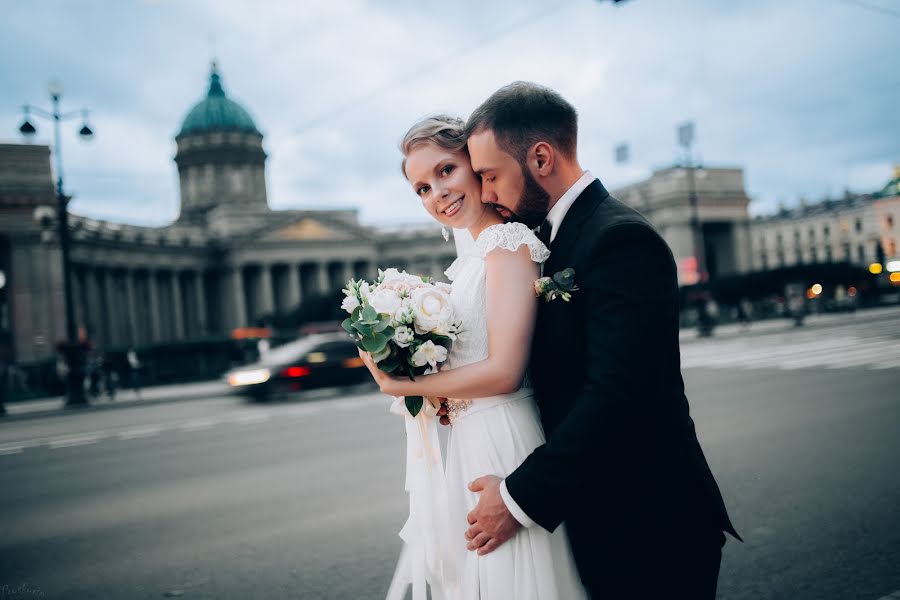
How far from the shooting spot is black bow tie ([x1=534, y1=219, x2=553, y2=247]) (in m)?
2.38

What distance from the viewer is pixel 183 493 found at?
7.70 m

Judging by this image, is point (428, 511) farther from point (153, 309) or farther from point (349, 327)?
point (153, 309)

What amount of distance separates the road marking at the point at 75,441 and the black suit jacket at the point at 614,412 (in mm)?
12417

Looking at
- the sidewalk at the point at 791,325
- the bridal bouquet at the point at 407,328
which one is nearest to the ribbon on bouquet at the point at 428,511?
the bridal bouquet at the point at 407,328

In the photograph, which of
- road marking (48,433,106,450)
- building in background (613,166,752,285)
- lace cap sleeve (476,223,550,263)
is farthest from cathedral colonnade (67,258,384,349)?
lace cap sleeve (476,223,550,263)

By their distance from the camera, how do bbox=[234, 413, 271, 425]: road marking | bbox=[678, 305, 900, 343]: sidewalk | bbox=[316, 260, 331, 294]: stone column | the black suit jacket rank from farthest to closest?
bbox=[316, 260, 331, 294]: stone column → bbox=[678, 305, 900, 343]: sidewalk → bbox=[234, 413, 271, 425]: road marking → the black suit jacket

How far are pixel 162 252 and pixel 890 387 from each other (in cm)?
5918

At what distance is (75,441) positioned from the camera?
42.8 feet

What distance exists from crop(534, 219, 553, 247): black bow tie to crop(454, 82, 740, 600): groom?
0.20ft

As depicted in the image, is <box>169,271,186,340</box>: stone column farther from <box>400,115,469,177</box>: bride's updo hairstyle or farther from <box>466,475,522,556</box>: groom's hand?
<box>466,475,522,556</box>: groom's hand

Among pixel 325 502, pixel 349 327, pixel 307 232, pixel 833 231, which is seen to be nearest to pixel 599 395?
pixel 349 327

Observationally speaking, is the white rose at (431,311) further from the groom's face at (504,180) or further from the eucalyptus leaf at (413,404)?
the groom's face at (504,180)

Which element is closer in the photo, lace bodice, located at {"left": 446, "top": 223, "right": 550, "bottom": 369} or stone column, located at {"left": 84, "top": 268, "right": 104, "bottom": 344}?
lace bodice, located at {"left": 446, "top": 223, "right": 550, "bottom": 369}

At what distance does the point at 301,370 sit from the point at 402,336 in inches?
671
